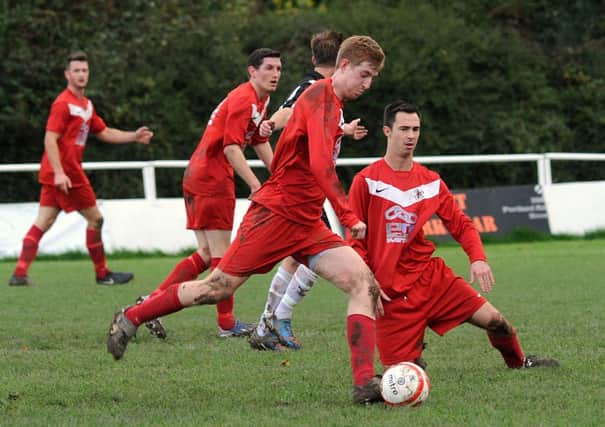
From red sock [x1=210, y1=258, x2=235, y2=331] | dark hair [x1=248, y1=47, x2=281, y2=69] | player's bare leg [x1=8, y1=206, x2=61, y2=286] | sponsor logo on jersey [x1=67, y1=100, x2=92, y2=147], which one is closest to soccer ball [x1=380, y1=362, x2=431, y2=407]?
red sock [x1=210, y1=258, x2=235, y2=331]

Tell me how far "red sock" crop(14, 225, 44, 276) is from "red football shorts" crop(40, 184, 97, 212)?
0.43 metres

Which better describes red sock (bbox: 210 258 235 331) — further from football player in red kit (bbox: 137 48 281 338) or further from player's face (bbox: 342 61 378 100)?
player's face (bbox: 342 61 378 100)

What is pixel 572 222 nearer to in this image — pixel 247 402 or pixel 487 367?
pixel 487 367

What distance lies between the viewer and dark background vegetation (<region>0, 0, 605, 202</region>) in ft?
66.9

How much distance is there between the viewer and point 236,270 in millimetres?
6383

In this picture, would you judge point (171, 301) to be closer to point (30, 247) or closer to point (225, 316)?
point (225, 316)

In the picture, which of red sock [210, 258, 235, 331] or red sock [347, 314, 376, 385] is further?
red sock [210, 258, 235, 331]

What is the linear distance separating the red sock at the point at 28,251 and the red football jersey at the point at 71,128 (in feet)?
2.33

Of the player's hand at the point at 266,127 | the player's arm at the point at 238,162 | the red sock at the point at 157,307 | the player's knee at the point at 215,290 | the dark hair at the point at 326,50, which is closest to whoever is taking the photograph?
the player's knee at the point at 215,290

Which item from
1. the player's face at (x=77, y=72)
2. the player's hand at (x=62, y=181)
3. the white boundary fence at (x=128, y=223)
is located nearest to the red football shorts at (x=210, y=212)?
the player's hand at (x=62, y=181)

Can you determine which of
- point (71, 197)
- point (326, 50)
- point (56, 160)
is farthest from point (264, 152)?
point (71, 197)

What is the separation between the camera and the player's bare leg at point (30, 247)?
1248cm

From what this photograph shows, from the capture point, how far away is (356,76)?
603 centimetres

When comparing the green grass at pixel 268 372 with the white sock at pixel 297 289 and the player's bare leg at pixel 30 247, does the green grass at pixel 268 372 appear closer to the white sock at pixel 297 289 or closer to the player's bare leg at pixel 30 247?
the white sock at pixel 297 289
